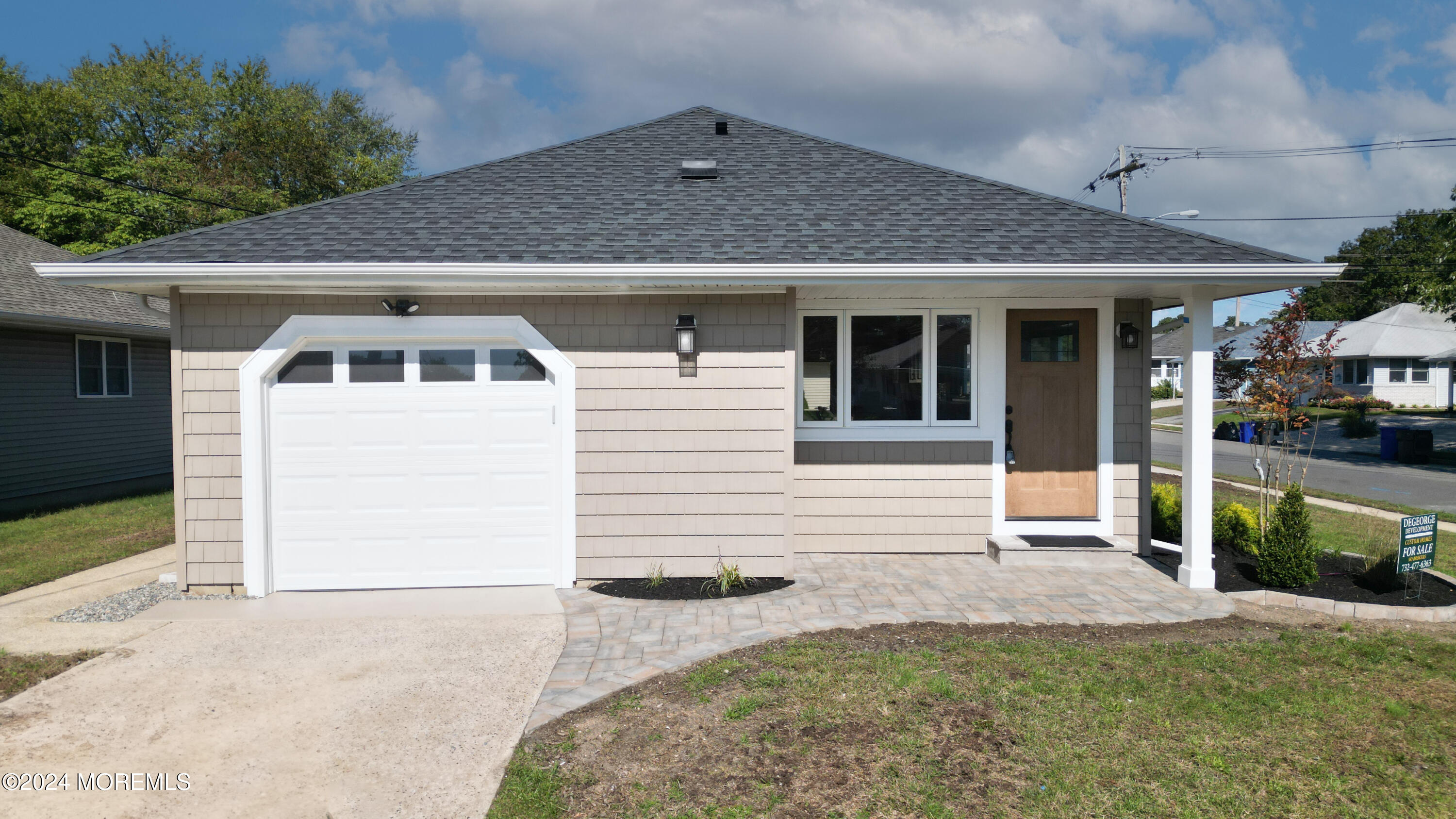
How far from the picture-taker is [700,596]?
6.27 meters

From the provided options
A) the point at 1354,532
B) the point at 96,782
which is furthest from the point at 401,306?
the point at 1354,532

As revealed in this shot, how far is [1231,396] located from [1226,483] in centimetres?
720

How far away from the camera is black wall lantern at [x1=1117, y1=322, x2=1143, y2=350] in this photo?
7488mm

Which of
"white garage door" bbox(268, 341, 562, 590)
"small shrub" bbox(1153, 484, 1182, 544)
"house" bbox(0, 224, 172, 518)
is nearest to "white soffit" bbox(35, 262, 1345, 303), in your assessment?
"white garage door" bbox(268, 341, 562, 590)

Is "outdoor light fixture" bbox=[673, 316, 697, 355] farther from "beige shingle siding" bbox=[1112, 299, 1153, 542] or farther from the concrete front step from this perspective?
"beige shingle siding" bbox=[1112, 299, 1153, 542]

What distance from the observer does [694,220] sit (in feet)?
23.0

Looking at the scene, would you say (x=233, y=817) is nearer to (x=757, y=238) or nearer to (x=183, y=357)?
(x=183, y=357)

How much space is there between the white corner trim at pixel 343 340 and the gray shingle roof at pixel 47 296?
6381 mm

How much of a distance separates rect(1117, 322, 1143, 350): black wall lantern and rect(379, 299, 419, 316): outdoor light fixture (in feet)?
21.6

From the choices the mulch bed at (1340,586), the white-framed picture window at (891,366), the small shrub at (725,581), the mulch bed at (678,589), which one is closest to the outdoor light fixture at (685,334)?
the white-framed picture window at (891,366)

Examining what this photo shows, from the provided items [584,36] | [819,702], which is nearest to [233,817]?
[819,702]

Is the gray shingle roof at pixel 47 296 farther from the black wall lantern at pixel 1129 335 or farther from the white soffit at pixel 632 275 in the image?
the black wall lantern at pixel 1129 335

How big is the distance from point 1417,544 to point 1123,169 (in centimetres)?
1794

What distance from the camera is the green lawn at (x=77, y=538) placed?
7.49m
